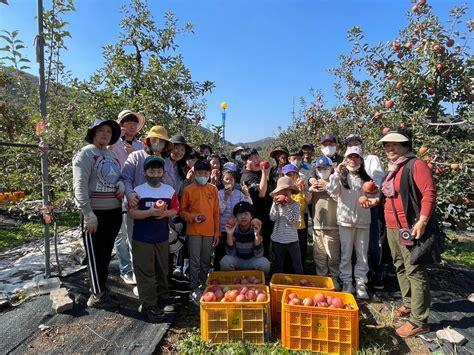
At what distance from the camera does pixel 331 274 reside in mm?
4285

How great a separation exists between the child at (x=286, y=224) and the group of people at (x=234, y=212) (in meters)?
0.01

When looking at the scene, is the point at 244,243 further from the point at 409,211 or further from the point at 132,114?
the point at 132,114

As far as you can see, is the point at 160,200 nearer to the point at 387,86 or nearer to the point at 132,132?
the point at 132,132

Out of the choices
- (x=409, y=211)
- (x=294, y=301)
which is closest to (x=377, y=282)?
(x=409, y=211)

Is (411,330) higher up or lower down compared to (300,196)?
lower down

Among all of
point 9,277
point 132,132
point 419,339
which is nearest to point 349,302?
point 419,339

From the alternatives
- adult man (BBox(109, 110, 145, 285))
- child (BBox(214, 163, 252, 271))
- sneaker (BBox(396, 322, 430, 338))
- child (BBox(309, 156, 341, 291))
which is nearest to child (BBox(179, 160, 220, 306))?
child (BBox(214, 163, 252, 271))

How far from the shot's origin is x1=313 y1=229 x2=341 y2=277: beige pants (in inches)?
165

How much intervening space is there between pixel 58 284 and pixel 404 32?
5.98 meters

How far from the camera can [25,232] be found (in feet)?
24.3

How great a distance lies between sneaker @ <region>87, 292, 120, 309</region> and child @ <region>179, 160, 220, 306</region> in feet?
2.85

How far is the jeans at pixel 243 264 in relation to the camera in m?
3.91

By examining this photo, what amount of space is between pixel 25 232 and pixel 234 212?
6028 millimetres

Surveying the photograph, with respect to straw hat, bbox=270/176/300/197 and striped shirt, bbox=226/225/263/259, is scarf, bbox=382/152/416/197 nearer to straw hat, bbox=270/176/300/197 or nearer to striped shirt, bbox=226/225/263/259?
straw hat, bbox=270/176/300/197
